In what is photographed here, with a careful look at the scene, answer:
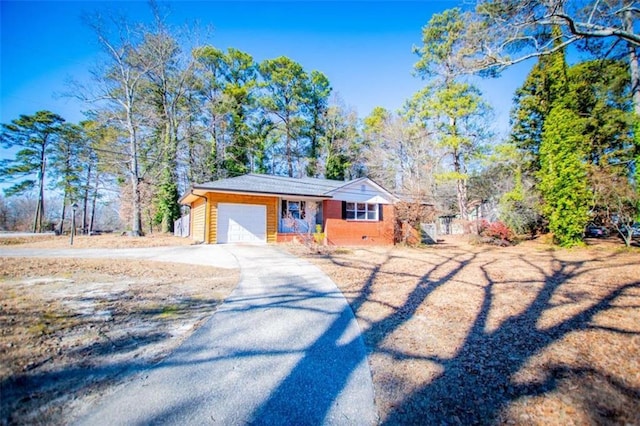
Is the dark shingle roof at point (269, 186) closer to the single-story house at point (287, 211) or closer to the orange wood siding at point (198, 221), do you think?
the single-story house at point (287, 211)

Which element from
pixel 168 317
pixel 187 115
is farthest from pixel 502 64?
pixel 187 115

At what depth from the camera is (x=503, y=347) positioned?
2.98 m

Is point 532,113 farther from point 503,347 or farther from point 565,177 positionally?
point 503,347

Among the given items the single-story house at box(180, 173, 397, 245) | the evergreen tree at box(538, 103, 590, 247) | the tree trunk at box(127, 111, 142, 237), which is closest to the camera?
the evergreen tree at box(538, 103, 590, 247)

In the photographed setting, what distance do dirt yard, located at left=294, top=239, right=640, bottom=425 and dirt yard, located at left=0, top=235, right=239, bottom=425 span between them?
8.07ft

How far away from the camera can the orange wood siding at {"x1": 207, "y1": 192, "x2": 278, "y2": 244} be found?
12180 millimetres

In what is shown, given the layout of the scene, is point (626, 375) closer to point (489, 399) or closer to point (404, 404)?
point (489, 399)

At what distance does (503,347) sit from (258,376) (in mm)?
2830

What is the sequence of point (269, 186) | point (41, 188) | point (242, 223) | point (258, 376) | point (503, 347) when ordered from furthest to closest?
point (41, 188)
point (269, 186)
point (242, 223)
point (503, 347)
point (258, 376)

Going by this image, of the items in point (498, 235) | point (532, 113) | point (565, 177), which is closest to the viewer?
point (565, 177)

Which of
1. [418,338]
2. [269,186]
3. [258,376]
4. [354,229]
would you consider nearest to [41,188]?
[269,186]

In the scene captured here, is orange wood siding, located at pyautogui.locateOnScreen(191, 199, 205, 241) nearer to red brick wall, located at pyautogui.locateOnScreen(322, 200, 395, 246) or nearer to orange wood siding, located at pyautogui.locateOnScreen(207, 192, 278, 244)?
orange wood siding, located at pyautogui.locateOnScreen(207, 192, 278, 244)

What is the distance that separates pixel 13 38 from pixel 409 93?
73.8ft

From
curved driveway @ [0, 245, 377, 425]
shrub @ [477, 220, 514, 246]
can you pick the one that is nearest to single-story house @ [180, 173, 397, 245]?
shrub @ [477, 220, 514, 246]
